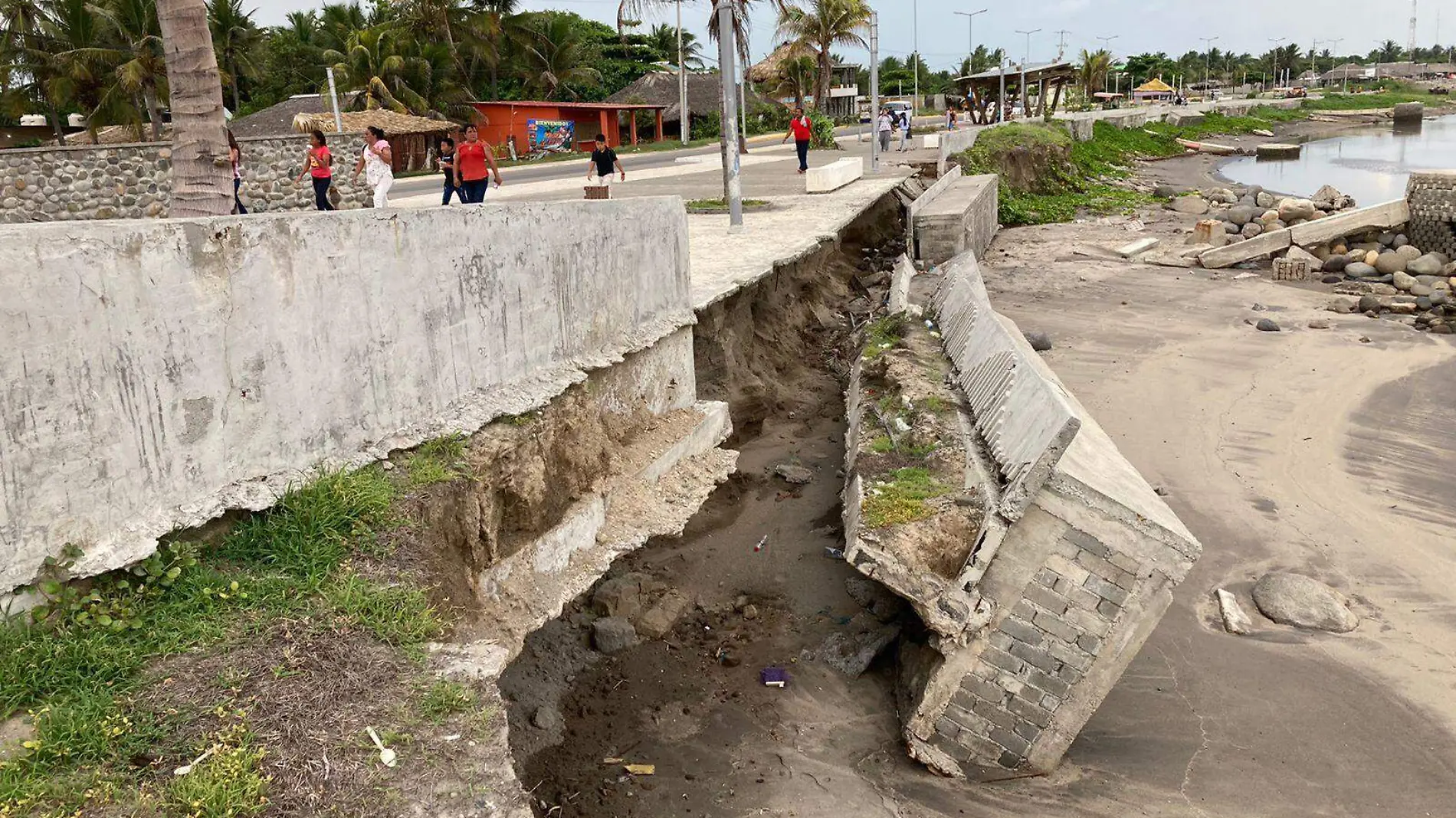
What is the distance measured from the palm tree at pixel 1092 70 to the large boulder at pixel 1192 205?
159 feet

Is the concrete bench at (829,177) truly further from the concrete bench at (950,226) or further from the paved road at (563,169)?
the paved road at (563,169)

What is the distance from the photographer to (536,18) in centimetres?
4738

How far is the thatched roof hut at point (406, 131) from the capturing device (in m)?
31.0

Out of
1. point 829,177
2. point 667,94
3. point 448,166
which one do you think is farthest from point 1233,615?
point 667,94

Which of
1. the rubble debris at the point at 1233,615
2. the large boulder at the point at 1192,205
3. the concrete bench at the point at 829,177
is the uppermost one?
the concrete bench at the point at 829,177

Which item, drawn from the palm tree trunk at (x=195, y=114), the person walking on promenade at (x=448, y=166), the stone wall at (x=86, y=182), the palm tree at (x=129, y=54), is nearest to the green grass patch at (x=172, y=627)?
the palm tree trunk at (x=195, y=114)

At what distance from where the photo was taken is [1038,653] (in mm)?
6668

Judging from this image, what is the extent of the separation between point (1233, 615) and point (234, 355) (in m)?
7.59

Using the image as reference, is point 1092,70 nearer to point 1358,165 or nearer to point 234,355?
point 1358,165

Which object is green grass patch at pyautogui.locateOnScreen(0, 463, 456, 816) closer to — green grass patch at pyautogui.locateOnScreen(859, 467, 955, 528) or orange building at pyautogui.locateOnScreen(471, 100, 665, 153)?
green grass patch at pyautogui.locateOnScreen(859, 467, 955, 528)

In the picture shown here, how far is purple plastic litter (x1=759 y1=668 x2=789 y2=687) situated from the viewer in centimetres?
745

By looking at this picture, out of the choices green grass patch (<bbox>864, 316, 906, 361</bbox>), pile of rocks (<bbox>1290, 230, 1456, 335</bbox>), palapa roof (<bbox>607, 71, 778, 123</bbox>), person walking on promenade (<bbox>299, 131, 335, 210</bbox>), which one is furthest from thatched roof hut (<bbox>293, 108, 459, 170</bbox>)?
pile of rocks (<bbox>1290, 230, 1456, 335</bbox>)

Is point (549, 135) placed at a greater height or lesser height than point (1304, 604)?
greater

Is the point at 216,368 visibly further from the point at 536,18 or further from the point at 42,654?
the point at 536,18
